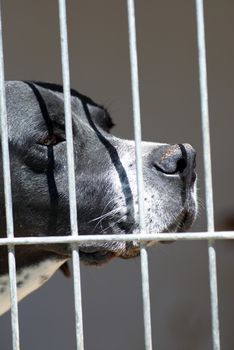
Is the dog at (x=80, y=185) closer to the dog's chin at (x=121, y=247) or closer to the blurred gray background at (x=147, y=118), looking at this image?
the dog's chin at (x=121, y=247)

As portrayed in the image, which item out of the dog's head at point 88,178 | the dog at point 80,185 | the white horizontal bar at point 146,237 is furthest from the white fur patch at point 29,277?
the white horizontal bar at point 146,237

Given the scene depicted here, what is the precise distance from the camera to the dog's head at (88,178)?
232cm

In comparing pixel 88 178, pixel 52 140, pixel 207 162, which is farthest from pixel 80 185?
pixel 207 162

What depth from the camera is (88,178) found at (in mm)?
2449

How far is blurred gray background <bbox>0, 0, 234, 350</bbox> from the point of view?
4.84 meters

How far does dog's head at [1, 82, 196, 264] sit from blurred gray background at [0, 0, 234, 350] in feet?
7.23

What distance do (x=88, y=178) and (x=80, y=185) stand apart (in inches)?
Result: 1.3

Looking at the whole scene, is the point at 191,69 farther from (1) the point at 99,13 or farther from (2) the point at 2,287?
(2) the point at 2,287

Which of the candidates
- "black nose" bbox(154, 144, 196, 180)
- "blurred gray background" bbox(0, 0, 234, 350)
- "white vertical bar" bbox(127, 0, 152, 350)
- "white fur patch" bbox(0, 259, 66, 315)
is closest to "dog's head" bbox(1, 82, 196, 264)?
"black nose" bbox(154, 144, 196, 180)

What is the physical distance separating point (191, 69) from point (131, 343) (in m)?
1.72

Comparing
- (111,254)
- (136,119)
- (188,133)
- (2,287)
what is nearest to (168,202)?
(111,254)

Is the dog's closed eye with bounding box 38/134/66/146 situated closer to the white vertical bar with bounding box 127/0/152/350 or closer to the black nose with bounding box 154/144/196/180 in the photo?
the black nose with bounding box 154/144/196/180

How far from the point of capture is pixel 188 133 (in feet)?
16.2

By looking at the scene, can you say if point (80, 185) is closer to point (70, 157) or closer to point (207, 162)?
point (70, 157)
